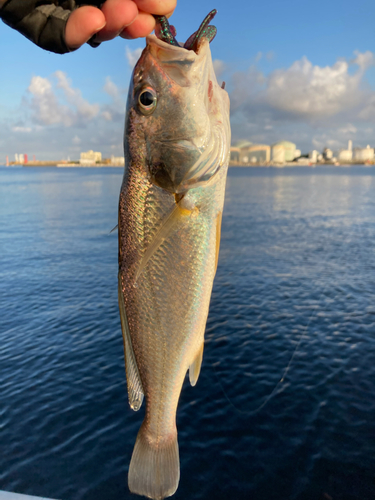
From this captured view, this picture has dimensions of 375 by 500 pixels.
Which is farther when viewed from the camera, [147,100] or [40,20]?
[147,100]

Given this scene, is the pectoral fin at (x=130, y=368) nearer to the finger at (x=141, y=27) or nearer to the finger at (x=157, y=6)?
the finger at (x=141, y=27)

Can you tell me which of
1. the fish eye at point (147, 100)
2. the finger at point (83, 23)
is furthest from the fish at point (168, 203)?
the finger at point (83, 23)

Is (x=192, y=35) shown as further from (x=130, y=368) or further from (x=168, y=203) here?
(x=130, y=368)

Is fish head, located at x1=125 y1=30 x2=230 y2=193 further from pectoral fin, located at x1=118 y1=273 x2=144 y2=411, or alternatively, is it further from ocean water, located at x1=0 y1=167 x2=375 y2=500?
ocean water, located at x1=0 y1=167 x2=375 y2=500

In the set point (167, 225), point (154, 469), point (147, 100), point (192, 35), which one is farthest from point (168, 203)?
point (154, 469)

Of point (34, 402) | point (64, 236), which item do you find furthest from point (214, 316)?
point (64, 236)

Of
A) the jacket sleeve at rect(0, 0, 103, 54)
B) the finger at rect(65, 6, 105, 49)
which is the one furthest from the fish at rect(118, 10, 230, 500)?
the jacket sleeve at rect(0, 0, 103, 54)

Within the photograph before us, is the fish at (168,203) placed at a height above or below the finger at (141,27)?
below
